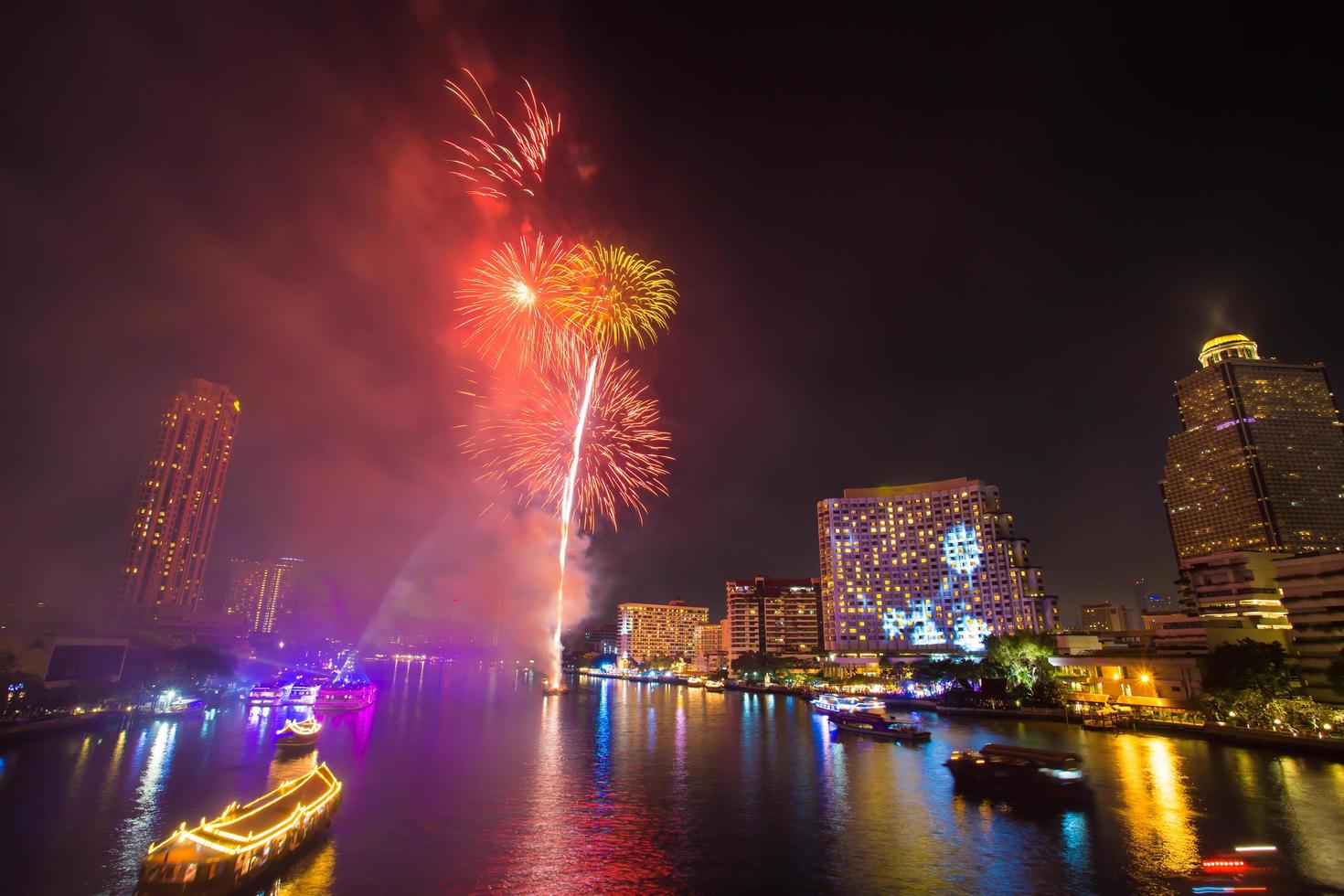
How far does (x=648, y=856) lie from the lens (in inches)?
958

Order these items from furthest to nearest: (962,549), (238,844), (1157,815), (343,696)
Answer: (962,549) → (343,696) → (1157,815) → (238,844)

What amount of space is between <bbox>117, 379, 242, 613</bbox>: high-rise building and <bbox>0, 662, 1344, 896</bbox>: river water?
9704cm

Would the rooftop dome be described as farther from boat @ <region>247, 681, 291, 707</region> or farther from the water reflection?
boat @ <region>247, 681, 291, 707</region>

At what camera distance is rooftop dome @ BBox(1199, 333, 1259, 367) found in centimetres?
17200

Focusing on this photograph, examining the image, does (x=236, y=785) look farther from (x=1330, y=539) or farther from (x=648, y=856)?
(x=1330, y=539)

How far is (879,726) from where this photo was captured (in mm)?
58375

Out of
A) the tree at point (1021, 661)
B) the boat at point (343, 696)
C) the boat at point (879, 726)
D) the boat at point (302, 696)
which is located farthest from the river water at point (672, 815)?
the boat at point (302, 696)

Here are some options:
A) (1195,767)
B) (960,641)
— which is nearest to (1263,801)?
(1195,767)

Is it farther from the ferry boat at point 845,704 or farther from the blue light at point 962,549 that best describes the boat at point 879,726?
the blue light at point 962,549

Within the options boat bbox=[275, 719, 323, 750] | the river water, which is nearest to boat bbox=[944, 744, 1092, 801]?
the river water

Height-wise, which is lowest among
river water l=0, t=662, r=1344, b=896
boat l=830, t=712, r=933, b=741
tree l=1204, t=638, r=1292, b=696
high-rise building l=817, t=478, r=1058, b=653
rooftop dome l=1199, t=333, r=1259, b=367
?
river water l=0, t=662, r=1344, b=896

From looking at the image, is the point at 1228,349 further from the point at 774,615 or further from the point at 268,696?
the point at 268,696

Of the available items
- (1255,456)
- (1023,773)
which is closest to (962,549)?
(1255,456)

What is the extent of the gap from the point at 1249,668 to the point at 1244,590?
3376cm
